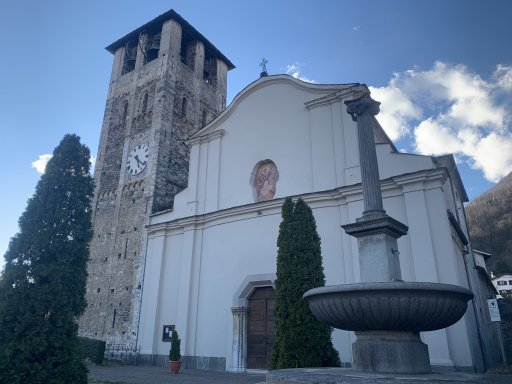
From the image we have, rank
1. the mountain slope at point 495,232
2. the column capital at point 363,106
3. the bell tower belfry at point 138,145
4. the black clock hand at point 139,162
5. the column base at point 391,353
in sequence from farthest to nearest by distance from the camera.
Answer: the mountain slope at point 495,232
the black clock hand at point 139,162
the bell tower belfry at point 138,145
the column capital at point 363,106
the column base at point 391,353

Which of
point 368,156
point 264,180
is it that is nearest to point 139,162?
point 264,180

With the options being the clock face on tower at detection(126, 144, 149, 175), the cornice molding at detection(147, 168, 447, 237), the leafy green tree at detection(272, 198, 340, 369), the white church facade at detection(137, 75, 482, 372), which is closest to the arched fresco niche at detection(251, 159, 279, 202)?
the white church facade at detection(137, 75, 482, 372)

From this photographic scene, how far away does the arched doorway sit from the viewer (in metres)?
12.2

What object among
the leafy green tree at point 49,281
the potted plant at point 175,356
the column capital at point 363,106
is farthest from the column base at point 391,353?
the potted plant at point 175,356

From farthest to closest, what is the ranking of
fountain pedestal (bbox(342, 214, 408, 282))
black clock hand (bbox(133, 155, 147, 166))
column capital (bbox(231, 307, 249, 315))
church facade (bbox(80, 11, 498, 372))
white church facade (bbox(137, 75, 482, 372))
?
black clock hand (bbox(133, 155, 147, 166))
column capital (bbox(231, 307, 249, 315))
church facade (bbox(80, 11, 498, 372))
white church facade (bbox(137, 75, 482, 372))
fountain pedestal (bbox(342, 214, 408, 282))

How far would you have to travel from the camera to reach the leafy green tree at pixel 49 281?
21.8ft

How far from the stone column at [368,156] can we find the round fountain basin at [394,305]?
178 centimetres

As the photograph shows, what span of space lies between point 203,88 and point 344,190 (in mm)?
13894

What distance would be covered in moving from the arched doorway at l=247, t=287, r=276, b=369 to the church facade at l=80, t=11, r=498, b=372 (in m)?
0.04

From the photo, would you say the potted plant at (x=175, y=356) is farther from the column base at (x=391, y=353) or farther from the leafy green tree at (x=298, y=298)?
the column base at (x=391, y=353)

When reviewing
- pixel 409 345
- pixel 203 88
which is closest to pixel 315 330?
pixel 409 345

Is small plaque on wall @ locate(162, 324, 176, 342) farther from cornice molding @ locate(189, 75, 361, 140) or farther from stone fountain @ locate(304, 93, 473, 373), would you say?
stone fountain @ locate(304, 93, 473, 373)

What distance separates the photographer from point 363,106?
24.8ft

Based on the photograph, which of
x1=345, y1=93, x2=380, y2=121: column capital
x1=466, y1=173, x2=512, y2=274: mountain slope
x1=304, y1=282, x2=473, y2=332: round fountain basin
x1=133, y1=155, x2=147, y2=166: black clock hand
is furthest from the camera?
x1=466, y1=173, x2=512, y2=274: mountain slope
